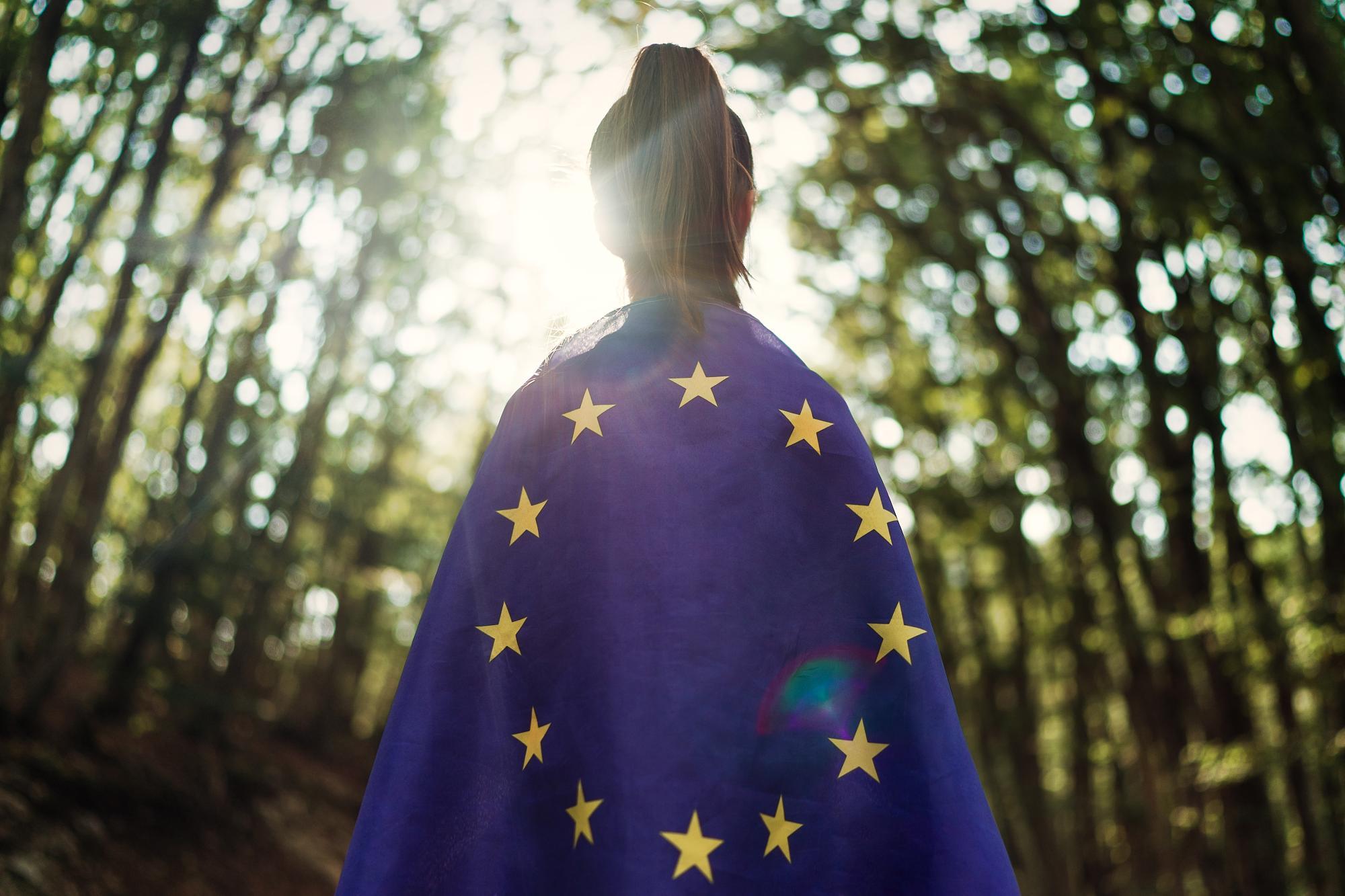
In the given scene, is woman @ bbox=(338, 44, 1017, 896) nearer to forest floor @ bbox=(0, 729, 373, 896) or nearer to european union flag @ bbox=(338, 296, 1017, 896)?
european union flag @ bbox=(338, 296, 1017, 896)

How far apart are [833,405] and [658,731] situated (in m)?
0.71

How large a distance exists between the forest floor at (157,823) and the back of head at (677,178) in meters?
5.02

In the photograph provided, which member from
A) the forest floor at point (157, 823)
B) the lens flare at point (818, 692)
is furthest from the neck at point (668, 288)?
the forest floor at point (157, 823)

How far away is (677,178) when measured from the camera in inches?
80.0

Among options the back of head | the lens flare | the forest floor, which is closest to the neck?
the back of head

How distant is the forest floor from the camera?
574cm

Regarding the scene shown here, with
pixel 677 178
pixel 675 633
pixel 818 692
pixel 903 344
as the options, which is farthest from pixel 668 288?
pixel 903 344

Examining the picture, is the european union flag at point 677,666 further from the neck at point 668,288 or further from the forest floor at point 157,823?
the forest floor at point 157,823

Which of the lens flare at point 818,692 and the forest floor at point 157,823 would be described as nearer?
the lens flare at point 818,692

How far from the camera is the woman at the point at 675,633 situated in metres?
1.75

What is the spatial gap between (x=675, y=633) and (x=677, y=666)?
56mm

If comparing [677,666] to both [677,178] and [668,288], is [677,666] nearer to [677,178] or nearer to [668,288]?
[668,288]

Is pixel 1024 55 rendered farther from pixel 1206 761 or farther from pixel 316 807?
pixel 316 807

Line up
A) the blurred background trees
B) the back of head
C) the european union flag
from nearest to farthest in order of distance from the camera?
the european union flag < the back of head < the blurred background trees
